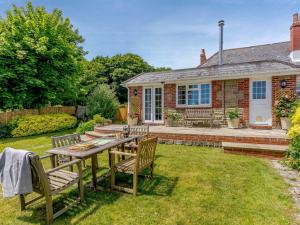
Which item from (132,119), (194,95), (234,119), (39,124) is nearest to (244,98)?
(234,119)

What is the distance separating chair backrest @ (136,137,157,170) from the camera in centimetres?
342

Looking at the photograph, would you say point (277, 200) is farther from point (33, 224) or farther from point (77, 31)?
point (77, 31)

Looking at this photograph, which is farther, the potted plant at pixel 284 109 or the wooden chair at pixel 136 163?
the potted plant at pixel 284 109

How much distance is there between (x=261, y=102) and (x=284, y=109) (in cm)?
98

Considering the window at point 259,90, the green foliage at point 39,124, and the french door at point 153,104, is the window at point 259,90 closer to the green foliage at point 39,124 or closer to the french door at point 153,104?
the french door at point 153,104

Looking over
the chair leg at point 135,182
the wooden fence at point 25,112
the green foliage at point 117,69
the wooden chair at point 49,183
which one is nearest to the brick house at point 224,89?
the wooden fence at point 25,112

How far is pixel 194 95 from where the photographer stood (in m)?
10.3

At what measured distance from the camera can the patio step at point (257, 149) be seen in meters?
5.57

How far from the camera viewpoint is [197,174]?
4.43 metres

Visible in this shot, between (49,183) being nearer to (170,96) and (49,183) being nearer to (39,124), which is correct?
(170,96)

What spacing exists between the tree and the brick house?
554cm

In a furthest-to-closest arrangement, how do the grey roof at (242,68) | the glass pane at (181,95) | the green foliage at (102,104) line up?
1. the green foliage at (102,104)
2. the glass pane at (181,95)
3. the grey roof at (242,68)

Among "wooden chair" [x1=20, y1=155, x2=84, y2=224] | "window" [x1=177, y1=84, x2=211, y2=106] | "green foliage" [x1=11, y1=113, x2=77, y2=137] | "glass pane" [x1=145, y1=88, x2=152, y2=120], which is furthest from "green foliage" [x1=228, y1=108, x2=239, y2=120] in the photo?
"green foliage" [x1=11, y1=113, x2=77, y2=137]

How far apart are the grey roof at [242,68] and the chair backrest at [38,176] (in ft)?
28.7
